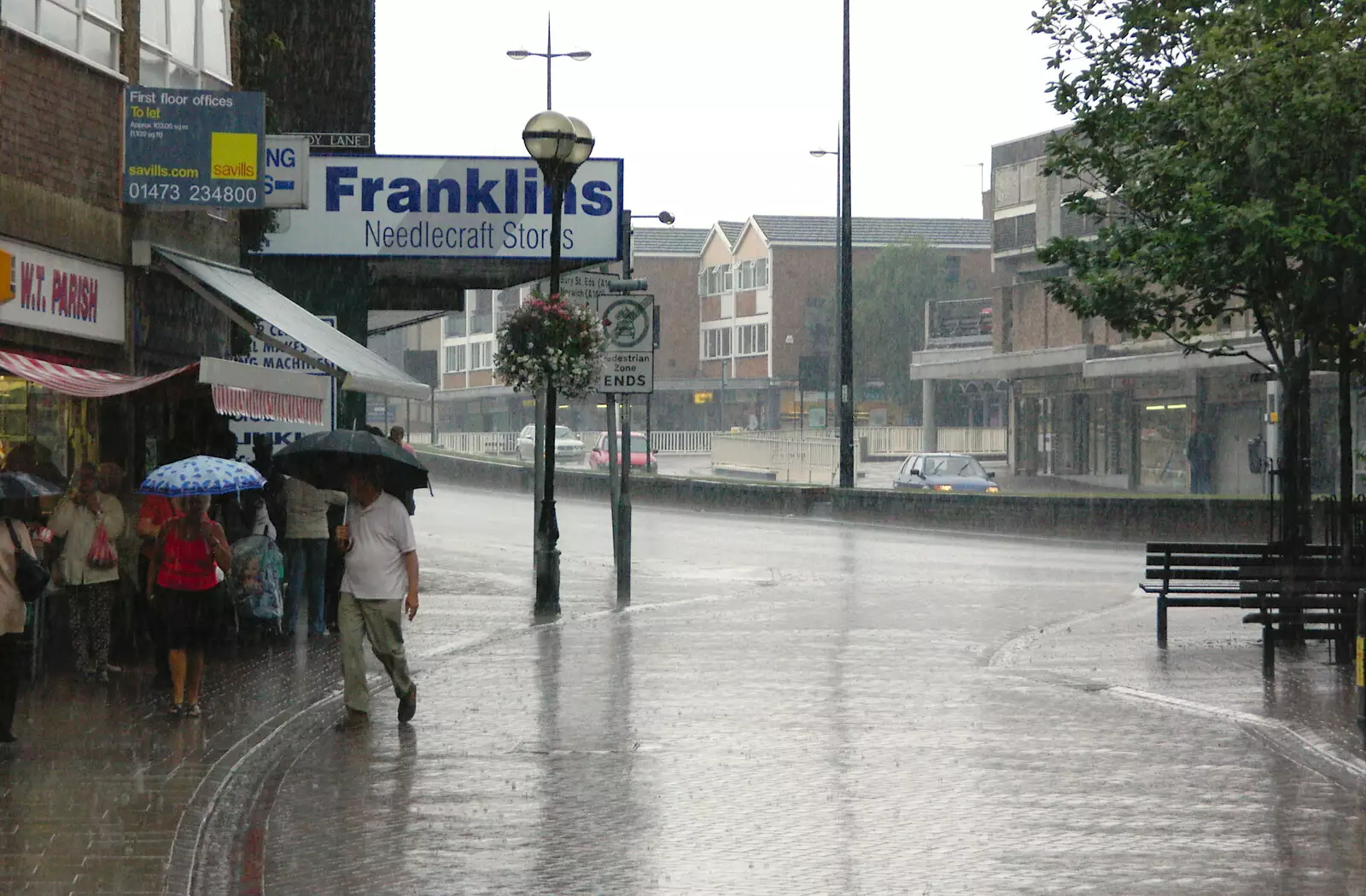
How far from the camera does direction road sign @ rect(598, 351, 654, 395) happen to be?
22172mm

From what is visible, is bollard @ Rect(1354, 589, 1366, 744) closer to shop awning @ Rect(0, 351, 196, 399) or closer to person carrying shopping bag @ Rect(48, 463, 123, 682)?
person carrying shopping bag @ Rect(48, 463, 123, 682)

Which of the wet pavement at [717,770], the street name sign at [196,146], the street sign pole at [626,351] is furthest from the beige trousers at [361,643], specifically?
the street sign pole at [626,351]

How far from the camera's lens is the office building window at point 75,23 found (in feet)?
52.3

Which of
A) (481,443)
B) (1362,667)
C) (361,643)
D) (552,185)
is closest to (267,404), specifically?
(361,643)

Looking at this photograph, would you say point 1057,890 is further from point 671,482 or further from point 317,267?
point 671,482

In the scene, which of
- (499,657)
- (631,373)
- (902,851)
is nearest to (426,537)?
(631,373)

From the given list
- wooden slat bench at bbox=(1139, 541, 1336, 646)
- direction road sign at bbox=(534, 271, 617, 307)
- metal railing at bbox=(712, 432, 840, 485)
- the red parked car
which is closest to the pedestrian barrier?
metal railing at bbox=(712, 432, 840, 485)

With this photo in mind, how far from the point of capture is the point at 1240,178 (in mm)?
16875

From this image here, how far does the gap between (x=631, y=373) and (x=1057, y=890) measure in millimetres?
15211

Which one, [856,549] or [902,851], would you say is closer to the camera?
[902,851]

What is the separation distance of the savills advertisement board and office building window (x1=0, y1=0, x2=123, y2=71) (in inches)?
201

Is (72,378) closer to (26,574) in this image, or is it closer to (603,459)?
(26,574)

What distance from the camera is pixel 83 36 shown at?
17.1 meters

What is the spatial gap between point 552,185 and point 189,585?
8497 millimetres
